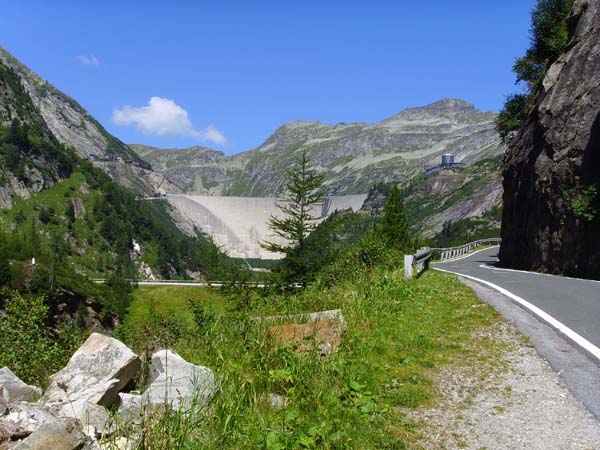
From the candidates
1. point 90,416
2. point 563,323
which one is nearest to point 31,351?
point 90,416

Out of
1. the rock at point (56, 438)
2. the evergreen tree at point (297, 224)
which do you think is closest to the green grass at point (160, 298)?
the evergreen tree at point (297, 224)

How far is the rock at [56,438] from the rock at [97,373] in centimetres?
120

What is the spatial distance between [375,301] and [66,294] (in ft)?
288

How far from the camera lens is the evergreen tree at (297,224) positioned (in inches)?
1345

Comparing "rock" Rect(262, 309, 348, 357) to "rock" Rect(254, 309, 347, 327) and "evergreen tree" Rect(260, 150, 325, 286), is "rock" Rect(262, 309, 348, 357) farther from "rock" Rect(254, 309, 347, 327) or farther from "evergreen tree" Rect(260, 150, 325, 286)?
"evergreen tree" Rect(260, 150, 325, 286)

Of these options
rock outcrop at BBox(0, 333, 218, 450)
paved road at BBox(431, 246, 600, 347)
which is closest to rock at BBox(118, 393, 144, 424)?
rock outcrop at BBox(0, 333, 218, 450)

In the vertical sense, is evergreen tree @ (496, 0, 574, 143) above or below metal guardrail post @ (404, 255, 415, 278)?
above

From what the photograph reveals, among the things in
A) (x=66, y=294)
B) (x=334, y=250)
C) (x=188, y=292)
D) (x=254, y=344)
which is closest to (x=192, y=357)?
(x=254, y=344)

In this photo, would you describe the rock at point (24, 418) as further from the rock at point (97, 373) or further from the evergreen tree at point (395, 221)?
the evergreen tree at point (395, 221)

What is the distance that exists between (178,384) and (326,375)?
169 centimetres

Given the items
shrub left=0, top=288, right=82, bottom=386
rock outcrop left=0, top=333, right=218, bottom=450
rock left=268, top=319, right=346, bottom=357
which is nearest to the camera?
rock outcrop left=0, top=333, right=218, bottom=450

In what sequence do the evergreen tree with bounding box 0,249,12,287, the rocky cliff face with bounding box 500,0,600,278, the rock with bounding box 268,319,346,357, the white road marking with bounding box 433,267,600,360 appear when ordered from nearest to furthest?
the rock with bounding box 268,319,346,357
the white road marking with bounding box 433,267,600,360
the rocky cliff face with bounding box 500,0,600,278
the evergreen tree with bounding box 0,249,12,287

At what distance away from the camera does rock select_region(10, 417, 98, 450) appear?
3.64 metres

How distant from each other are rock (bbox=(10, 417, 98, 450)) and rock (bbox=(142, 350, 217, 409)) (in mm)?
815
